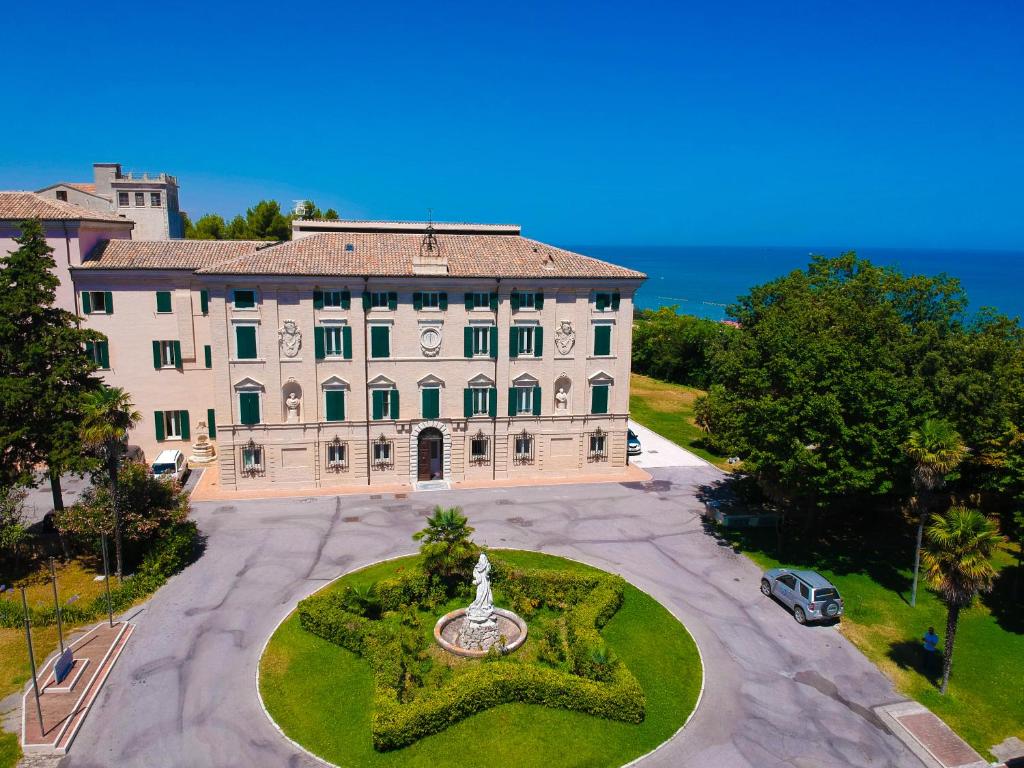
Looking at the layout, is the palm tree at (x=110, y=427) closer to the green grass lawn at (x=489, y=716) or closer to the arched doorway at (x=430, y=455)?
the green grass lawn at (x=489, y=716)

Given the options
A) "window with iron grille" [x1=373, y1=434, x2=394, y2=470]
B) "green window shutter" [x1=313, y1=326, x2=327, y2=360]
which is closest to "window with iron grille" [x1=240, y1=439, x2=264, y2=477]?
"green window shutter" [x1=313, y1=326, x2=327, y2=360]

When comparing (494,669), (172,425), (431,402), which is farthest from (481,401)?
(494,669)

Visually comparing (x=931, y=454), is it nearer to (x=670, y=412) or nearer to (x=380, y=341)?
(x=380, y=341)

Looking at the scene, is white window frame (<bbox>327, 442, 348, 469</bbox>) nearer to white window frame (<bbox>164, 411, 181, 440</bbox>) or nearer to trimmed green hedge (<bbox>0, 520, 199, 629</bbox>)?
trimmed green hedge (<bbox>0, 520, 199, 629</bbox>)

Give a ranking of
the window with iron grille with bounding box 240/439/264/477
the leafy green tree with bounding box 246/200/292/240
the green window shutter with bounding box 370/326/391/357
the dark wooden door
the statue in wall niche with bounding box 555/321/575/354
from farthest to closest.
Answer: the leafy green tree with bounding box 246/200/292/240, the dark wooden door, the statue in wall niche with bounding box 555/321/575/354, the window with iron grille with bounding box 240/439/264/477, the green window shutter with bounding box 370/326/391/357

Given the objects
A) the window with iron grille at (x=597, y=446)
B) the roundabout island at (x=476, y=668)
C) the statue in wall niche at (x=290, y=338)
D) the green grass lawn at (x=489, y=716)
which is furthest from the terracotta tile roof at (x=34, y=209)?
the window with iron grille at (x=597, y=446)

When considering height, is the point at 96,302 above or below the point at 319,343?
above

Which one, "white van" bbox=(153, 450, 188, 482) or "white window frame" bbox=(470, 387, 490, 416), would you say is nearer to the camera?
"white van" bbox=(153, 450, 188, 482)
